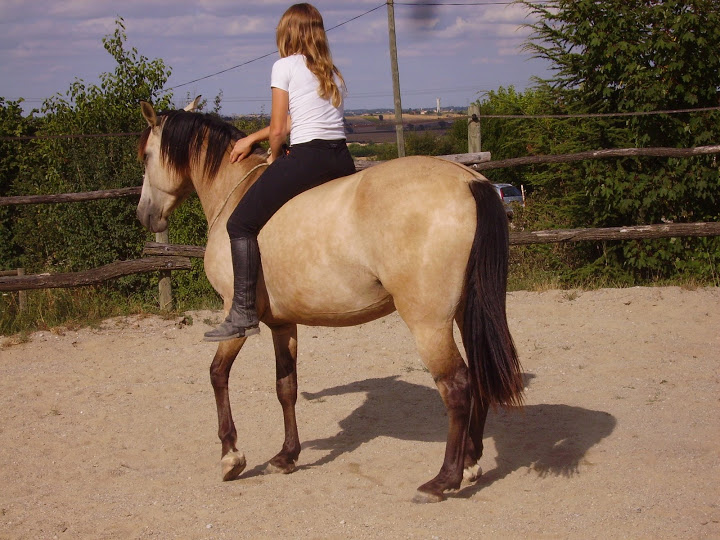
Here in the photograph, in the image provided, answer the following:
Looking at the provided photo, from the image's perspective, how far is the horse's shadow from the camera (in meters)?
4.57

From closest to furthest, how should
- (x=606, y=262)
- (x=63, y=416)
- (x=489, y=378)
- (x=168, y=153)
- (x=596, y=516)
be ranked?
1. (x=596, y=516)
2. (x=489, y=378)
3. (x=168, y=153)
4. (x=63, y=416)
5. (x=606, y=262)

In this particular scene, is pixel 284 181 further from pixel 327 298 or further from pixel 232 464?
pixel 232 464

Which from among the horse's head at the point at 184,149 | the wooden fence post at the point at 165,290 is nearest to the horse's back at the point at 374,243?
the horse's head at the point at 184,149

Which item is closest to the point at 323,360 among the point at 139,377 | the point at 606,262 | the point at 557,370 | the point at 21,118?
the point at 139,377

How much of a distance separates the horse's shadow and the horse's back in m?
0.92

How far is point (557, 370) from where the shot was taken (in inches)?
255

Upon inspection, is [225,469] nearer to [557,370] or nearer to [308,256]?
[308,256]

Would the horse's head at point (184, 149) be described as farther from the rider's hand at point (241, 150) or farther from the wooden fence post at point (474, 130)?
the wooden fence post at point (474, 130)

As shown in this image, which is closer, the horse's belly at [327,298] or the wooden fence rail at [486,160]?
the horse's belly at [327,298]

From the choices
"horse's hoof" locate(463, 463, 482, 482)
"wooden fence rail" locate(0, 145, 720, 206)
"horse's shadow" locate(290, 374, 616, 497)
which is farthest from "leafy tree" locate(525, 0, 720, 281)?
"horse's hoof" locate(463, 463, 482, 482)

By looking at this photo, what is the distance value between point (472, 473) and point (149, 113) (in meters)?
2.98

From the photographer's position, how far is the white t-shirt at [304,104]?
165 inches

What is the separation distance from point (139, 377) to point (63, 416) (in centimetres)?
93

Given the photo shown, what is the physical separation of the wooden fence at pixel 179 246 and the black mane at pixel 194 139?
3419 millimetres
